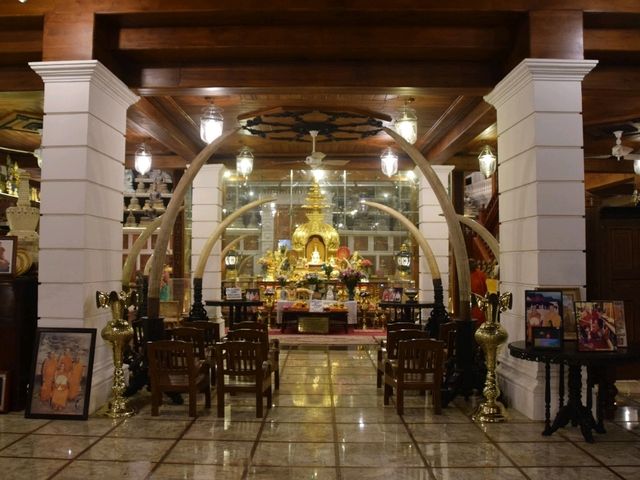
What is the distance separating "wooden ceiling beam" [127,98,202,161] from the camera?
688cm

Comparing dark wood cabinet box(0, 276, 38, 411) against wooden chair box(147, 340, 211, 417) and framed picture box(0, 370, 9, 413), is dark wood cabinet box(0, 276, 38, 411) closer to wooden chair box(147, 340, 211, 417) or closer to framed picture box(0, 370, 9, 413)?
framed picture box(0, 370, 9, 413)

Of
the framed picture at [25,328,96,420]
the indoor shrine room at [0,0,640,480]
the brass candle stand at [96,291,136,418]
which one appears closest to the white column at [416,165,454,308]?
the indoor shrine room at [0,0,640,480]

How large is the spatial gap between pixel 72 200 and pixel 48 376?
159cm

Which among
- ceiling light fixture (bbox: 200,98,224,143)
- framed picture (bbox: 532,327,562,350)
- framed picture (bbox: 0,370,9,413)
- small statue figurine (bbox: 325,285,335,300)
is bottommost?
framed picture (bbox: 0,370,9,413)

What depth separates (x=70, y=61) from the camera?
493cm

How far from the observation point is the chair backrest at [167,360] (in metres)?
4.75

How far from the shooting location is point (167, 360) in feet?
16.0

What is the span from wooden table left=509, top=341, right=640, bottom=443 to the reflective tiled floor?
0.13m

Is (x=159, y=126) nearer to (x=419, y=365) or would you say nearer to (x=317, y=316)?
(x=419, y=365)

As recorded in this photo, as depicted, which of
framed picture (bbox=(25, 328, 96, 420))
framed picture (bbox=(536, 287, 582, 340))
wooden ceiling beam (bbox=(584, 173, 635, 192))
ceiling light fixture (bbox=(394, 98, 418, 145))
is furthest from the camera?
wooden ceiling beam (bbox=(584, 173, 635, 192))

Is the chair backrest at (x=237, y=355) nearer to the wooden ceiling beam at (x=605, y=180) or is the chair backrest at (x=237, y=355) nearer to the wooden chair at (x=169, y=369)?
the wooden chair at (x=169, y=369)

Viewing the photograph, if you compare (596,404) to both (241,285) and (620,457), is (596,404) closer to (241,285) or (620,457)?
(620,457)

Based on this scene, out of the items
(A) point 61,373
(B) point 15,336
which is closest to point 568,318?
(A) point 61,373

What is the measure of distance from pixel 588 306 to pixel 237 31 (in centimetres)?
400
